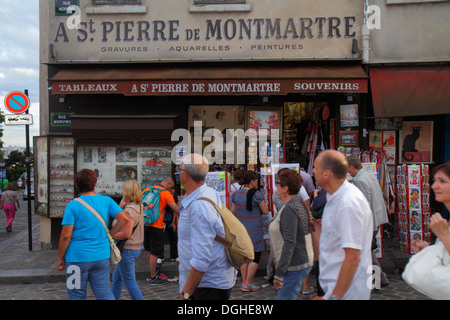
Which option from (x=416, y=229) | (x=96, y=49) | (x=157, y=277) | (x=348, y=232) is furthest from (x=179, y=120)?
(x=348, y=232)

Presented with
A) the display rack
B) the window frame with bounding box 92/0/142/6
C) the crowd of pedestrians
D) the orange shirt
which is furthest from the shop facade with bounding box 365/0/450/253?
the display rack

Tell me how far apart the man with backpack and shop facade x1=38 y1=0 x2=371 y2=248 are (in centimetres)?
249

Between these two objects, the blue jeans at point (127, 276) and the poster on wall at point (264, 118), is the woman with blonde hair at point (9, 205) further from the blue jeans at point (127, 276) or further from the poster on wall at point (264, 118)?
the blue jeans at point (127, 276)

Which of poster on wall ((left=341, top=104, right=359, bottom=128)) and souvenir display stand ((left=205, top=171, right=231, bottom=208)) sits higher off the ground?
poster on wall ((left=341, top=104, right=359, bottom=128))

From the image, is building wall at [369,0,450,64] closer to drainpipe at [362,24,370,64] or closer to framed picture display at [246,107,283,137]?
drainpipe at [362,24,370,64]

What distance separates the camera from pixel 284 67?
9.00m

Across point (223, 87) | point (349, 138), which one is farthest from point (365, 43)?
point (223, 87)

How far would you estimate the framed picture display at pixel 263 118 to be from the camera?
381 inches

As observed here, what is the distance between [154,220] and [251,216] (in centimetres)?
157

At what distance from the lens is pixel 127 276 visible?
4.95 meters

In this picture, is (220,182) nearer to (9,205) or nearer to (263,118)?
(263,118)

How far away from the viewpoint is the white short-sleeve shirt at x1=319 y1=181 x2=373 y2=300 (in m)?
2.65

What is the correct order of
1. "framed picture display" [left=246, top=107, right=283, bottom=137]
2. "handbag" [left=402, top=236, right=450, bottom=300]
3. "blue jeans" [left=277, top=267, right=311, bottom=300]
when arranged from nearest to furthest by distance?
"handbag" [left=402, top=236, right=450, bottom=300], "blue jeans" [left=277, top=267, right=311, bottom=300], "framed picture display" [left=246, top=107, right=283, bottom=137]
